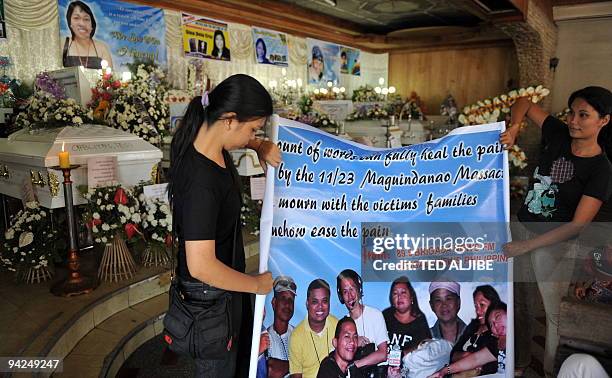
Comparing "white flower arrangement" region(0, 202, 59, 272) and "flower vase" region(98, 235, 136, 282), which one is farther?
"flower vase" region(98, 235, 136, 282)

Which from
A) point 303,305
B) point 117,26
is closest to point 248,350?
point 303,305

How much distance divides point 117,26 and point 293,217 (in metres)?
5.84

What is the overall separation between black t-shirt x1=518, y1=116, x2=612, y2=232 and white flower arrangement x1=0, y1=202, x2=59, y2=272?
9.61 ft

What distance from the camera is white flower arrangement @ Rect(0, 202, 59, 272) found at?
110 inches

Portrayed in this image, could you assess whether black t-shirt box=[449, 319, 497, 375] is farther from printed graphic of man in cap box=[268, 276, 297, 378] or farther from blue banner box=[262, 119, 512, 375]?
printed graphic of man in cap box=[268, 276, 297, 378]

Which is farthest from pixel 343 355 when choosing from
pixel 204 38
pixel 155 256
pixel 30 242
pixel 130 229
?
pixel 204 38

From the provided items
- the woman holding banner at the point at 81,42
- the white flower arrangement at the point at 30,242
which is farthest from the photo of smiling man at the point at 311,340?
the woman holding banner at the point at 81,42

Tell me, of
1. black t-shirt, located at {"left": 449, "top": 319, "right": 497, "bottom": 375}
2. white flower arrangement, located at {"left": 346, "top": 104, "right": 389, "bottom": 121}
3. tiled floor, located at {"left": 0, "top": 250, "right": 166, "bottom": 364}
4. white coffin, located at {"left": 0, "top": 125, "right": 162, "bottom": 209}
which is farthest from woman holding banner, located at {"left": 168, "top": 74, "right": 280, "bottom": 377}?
white flower arrangement, located at {"left": 346, "top": 104, "right": 389, "bottom": 121}

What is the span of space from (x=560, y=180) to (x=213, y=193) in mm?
1565

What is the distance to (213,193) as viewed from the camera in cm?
127

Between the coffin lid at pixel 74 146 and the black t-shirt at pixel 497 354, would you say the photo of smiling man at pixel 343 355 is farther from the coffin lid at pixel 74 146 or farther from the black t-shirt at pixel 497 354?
the coffin lid at pixel 74 146

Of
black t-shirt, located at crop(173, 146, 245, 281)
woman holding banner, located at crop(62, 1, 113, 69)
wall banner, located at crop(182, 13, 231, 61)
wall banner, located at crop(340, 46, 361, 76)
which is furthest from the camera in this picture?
wall banner, located at crop(340, 46, 361, 76)

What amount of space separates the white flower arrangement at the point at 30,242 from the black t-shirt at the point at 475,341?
263 cm

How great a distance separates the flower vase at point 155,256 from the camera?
125 inches
